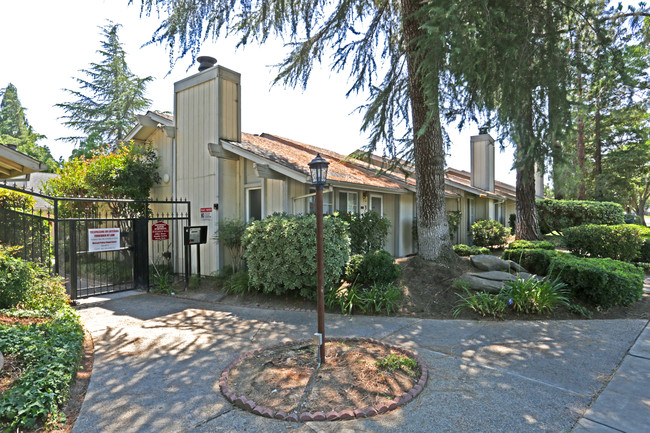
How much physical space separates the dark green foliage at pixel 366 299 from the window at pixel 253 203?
371 centimetres

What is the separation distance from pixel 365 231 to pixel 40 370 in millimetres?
7143

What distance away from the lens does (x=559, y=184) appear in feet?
19.7

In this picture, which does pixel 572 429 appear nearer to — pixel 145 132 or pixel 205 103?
pixel 205 103

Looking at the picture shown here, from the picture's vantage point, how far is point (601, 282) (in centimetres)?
570

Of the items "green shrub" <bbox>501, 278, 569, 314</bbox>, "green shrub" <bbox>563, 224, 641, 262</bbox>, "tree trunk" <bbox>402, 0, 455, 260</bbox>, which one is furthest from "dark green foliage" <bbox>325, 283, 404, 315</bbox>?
"green shrub" <bbox>563, 224, 641, 262</bbox>

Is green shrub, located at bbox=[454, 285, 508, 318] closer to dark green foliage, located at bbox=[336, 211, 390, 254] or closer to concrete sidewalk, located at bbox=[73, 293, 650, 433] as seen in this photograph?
concrete sidewalk, located at bbox=[73, 293, 650, 433]

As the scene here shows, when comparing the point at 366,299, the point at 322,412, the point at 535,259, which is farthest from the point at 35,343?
the point at 535,259

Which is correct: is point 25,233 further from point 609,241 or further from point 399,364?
point 609,241

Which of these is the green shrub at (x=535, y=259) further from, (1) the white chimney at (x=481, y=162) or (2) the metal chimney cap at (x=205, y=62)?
(2) the metal chimney cap at (x=205, y=62)

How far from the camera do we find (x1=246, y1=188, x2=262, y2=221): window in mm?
9422

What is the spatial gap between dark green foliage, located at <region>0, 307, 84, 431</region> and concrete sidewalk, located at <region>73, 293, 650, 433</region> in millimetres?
264

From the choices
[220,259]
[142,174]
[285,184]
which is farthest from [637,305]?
[142,174]

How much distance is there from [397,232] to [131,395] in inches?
393

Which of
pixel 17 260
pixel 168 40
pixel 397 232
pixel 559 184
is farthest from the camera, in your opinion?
pixel 397 232
